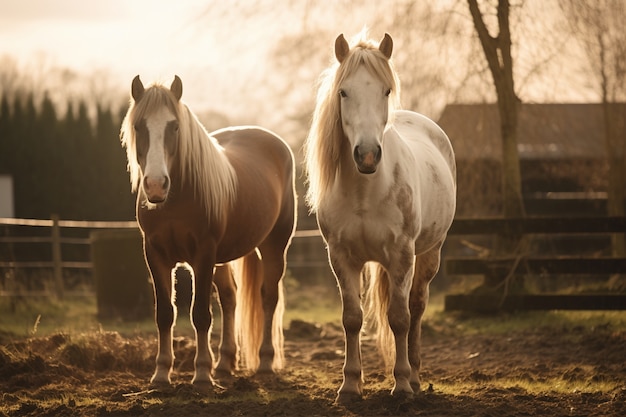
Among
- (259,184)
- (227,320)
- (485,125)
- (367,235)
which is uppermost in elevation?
(485,125)

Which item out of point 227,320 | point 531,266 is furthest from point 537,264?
point 227,320

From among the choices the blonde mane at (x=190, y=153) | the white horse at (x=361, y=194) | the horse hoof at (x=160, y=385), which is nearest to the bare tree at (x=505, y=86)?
the white horse at (x=361, y=194)

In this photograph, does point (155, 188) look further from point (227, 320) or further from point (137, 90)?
point (227, 320)

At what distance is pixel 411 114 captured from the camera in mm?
6613

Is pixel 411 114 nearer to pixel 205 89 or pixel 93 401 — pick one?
pixel 93 401

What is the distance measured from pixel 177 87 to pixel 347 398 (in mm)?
2229

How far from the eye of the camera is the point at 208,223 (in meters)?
5.62

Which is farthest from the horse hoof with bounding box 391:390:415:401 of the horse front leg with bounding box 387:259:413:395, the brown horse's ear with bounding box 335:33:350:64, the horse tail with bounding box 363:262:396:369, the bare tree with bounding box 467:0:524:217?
the bare tree with bounding box 467:0:524:217

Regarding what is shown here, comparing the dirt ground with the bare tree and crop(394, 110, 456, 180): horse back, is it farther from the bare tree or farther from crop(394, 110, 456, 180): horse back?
the bare tree

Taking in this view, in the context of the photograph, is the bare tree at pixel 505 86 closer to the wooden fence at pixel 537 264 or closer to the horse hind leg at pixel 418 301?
the wooden fence at pixel 537 264

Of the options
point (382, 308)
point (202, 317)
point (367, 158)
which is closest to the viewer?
point (367, 158)

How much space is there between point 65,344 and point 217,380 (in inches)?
54.2

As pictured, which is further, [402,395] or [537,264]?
[537,264]

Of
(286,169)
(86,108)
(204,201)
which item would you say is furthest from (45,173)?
(204,201)
